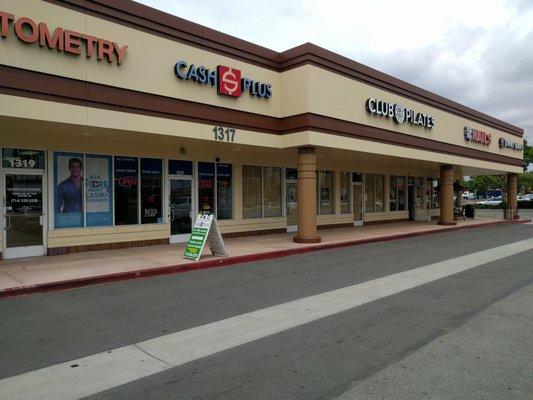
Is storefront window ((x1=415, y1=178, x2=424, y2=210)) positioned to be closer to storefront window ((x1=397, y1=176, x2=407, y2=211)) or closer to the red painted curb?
storefront window ((x1=397, y1=176, x2=407, y2=211))

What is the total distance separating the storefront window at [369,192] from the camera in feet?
77.9

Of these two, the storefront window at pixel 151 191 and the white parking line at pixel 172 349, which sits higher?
the storefront window at pixel 151 191

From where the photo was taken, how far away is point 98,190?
523 inches

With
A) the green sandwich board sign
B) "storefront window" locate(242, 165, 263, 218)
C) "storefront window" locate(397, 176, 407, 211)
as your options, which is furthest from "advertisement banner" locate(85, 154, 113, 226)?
"storefront window" locate(397, 176, 407, 211)

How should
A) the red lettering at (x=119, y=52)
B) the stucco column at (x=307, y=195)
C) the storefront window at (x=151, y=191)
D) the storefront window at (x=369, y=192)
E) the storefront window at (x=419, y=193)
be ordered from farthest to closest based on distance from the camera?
the storefront window at (x=419, y=193), the storefront window at (x=369, y=192), the stucco column at (x=307, y=195), the storefront window at (x=151, y=191), the red lettering at (x=119, y=52)

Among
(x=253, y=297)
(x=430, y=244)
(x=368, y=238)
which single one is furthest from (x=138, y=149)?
(x=430, y=244)

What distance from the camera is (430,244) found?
16.4m

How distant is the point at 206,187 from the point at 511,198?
79.3 ft

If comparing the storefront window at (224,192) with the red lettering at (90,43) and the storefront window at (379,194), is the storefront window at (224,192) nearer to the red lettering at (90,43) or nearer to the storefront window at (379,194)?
the red lettering at (90,43)

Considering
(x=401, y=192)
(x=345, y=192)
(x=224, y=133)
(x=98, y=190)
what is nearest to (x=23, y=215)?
(x=98, y=190)

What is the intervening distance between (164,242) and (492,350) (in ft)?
36.9

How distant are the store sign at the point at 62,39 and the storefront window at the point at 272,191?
27.1ft

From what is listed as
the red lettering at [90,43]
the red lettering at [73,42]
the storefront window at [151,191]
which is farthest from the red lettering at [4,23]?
the storefront window at [151,191]

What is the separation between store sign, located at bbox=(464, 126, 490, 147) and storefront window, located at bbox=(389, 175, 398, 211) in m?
4.41
